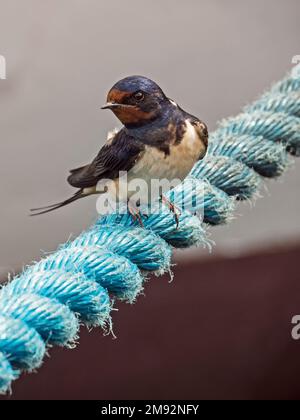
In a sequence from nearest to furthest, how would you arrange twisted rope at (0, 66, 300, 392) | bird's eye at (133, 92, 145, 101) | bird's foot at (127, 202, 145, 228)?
twisted rope at (0, 66, 300, 392) → bird's eye at (133, 92, 145, 101) → bird's foot at (127, 202, 145, 228)

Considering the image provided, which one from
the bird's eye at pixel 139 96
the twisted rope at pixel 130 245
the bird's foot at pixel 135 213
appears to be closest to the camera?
the twisted rope at pixel 130 245

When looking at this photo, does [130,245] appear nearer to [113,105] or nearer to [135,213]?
[135,213]

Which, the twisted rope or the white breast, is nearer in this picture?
the twisted rope

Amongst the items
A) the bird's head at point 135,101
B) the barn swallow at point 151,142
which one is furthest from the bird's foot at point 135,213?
the bird's head at point 135,101

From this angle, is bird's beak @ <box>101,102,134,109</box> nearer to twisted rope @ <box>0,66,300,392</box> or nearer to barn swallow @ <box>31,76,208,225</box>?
barn swallow @ <box>31,76,208,225</box>

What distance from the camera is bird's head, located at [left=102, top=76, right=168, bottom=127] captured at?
86 centimetres

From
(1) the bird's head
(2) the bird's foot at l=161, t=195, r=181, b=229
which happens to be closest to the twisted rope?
(2) the bird's foot at l=161, t=195, r=181, b=229

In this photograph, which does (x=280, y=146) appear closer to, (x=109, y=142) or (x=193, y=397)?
(x=109, y=142)

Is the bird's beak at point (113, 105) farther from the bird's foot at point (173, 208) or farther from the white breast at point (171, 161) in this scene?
the bird's foot at point (173, 208)

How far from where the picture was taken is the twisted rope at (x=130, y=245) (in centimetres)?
77

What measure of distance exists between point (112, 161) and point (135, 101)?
10cm

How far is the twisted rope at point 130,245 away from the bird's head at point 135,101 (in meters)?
0.13

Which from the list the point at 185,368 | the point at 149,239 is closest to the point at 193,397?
the point at 185,368

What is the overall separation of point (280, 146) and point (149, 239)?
33 centimetres
